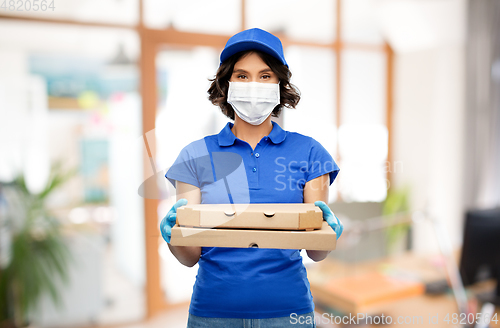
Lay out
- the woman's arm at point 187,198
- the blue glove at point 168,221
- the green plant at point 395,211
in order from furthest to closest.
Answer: the green plant at point 395,211 → the woman's arm at point 187,198 → the blue glove at point 168,221

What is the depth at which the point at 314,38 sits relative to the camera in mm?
3576

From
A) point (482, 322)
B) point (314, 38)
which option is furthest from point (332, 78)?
point (482, 322)

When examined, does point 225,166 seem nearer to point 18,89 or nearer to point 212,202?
point 212,202

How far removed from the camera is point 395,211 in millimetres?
3801

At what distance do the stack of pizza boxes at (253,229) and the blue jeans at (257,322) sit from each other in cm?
31

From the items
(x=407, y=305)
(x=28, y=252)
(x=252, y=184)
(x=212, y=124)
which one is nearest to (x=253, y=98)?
(x=252, y=184)

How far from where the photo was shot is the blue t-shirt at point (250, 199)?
110 cm

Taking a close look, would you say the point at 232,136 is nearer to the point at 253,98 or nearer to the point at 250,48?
the point at 253,98

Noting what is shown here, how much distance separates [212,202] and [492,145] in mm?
3755

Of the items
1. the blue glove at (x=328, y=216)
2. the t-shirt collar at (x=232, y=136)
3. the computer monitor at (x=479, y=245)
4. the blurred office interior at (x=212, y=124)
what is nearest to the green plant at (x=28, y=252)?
the blurred office interior at (x=212, y=124)

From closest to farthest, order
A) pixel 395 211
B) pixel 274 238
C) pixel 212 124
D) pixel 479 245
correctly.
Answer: pixel 274 238 < pixel 479 245 < pixel 212 124 < pixel 395 211

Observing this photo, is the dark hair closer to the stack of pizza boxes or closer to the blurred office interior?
the blurred office interior

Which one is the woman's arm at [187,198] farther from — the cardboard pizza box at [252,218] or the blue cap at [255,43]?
the blue cap at [255,43]

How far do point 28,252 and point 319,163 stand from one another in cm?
211
